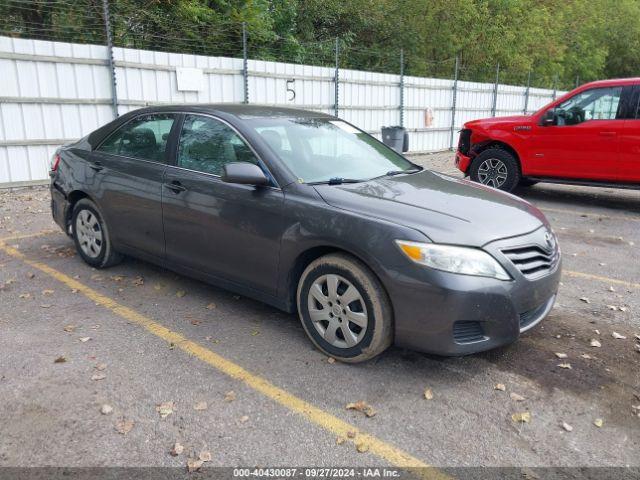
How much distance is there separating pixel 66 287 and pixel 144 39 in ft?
31.2

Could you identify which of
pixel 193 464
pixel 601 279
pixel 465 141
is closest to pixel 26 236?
pixel 193 464

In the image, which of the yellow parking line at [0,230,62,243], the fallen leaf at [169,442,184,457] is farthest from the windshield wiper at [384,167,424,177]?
the yellow parking line at [0,230,62,243]

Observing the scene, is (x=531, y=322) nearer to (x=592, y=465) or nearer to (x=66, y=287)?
(x=592, y=465)

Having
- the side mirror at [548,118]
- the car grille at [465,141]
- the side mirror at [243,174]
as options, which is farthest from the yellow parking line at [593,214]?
the side mirror at [243,174]

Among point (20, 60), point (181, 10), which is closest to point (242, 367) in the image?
point (20, 60)

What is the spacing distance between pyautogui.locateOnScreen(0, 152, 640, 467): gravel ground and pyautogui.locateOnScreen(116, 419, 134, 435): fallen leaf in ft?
0.05

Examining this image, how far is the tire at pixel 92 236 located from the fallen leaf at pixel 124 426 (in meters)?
2.43

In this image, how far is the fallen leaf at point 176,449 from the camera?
2.64m

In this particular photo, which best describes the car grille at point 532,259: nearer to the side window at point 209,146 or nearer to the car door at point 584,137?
the side window at point 209,146

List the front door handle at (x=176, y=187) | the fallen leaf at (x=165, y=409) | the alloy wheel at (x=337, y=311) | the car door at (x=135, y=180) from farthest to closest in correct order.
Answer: the car door at (x=135, y=180), the front door handle at (x=176, y=187), the alloy wheel at (x=337, y=311), the fallen leaf at (x=165, y=409)

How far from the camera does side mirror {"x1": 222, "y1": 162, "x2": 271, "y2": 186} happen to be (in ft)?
11.8

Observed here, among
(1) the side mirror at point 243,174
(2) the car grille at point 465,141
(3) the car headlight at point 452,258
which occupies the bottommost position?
(3) the car headlight at point 452,258

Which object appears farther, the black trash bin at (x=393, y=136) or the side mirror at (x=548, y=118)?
the black trash bin at (x=393, y=136)

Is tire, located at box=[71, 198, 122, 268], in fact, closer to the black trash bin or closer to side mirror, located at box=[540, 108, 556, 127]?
side mirror, located at box=[540, 108, 556, 127]
